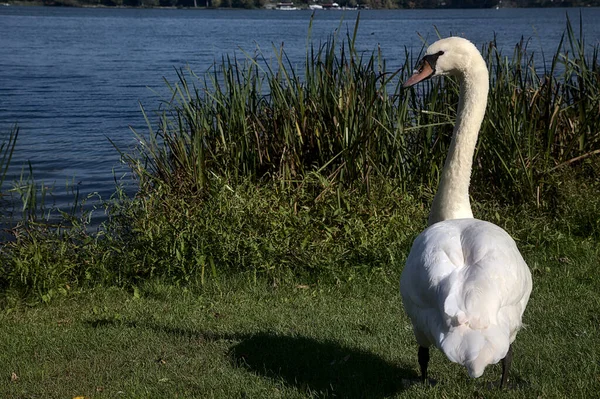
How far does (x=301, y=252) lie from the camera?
6.71 meters

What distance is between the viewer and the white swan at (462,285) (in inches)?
138

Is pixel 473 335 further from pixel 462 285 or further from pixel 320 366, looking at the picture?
pixel 320 366

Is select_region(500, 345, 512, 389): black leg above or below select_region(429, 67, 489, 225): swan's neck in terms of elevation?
below

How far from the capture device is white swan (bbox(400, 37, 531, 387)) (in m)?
3.51

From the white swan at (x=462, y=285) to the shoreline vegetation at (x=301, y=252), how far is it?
2.00ft

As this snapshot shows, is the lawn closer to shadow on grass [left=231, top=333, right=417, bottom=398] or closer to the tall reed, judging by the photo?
shadow on grass [left=231, top=333, right=417, bottom=398]

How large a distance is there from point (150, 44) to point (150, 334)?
36.7 m

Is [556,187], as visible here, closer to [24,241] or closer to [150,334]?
[150,334]

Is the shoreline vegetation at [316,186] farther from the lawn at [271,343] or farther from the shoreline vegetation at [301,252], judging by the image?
the lawn at [271,343]

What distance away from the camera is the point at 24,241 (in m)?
7.14

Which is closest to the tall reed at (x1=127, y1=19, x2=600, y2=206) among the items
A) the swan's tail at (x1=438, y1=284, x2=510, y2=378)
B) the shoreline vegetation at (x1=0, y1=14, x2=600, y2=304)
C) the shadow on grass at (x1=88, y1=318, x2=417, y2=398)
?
the shoreline vegetation at (x1=0, y1=14, x2=600, y2=304)

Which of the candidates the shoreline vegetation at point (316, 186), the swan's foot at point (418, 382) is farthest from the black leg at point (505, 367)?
the shoreline vegetation at point (316, 186)

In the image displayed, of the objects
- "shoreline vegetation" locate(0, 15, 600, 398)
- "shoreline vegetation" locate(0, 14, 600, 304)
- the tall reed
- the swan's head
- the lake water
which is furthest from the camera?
the lake water

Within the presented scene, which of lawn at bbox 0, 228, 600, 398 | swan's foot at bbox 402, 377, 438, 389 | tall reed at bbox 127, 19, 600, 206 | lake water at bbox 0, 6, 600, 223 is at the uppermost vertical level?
tall reed at bbox 127, 19, 600, 206
